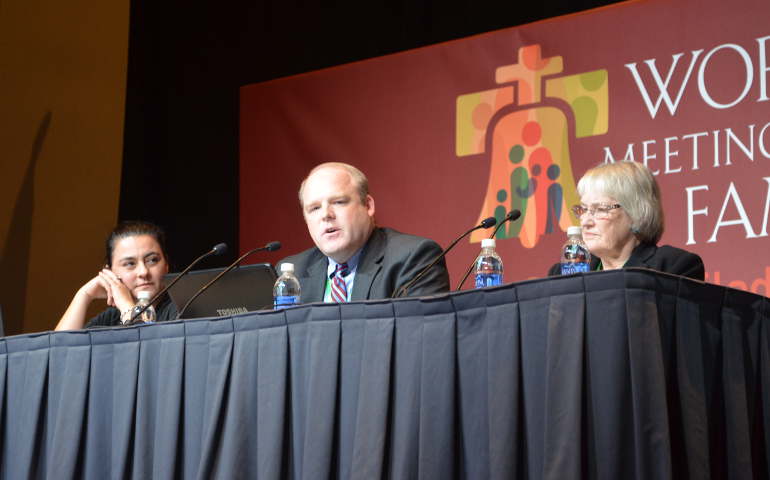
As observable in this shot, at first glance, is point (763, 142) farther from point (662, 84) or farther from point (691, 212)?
point (662, 84)

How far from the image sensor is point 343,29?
18.1ft

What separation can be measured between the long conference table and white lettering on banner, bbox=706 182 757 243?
201cm

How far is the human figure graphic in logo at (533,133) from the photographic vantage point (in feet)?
14.9

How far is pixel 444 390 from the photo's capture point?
82.9 inches

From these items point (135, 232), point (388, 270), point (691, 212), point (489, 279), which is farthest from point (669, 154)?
point (135, 232)

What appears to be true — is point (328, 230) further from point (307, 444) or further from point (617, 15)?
point (617, 15)

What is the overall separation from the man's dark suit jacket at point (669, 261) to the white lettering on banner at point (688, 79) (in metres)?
1.33

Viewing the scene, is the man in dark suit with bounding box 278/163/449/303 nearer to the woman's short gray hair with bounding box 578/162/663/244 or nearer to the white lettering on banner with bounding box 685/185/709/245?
the woman's short gray hair with bounding box 578/162/663/244

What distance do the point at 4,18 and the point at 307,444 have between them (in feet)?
12.9

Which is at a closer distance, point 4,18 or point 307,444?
point 307,444

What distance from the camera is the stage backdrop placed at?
13.6ft

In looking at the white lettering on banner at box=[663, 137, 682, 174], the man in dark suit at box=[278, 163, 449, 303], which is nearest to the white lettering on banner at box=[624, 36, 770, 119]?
the white lettering on banner at box=[663, 137, 682, 174]

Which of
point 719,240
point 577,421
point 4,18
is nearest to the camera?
point 577,421

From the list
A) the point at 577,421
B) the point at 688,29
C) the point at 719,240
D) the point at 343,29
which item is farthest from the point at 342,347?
the point at 343,29
